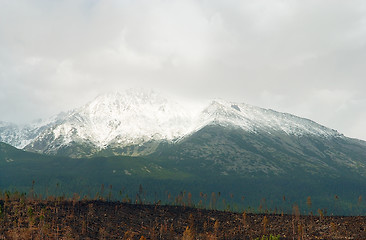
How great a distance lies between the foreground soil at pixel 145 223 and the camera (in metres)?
124

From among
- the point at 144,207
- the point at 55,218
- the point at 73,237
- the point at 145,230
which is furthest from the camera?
the point at 144,207

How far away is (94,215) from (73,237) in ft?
77.6

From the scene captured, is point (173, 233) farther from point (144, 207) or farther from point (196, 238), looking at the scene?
point (144, 207)

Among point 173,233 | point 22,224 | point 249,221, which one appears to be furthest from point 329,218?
point 22,224

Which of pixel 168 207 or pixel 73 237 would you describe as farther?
pixel 168 207

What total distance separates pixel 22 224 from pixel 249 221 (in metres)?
97.2

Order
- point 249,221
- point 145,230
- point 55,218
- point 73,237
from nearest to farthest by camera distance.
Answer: point 73,237 → point 55,218 → point 145,230 → point 249,221

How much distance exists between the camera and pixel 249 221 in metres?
156

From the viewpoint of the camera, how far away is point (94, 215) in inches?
5719

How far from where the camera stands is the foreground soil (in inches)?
4882

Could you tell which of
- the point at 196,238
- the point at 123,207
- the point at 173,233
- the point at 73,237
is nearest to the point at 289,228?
the point at 196,238

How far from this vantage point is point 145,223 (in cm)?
14975

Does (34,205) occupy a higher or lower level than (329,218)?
lower

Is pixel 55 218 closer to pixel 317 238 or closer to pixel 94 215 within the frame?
pixel 94 215
